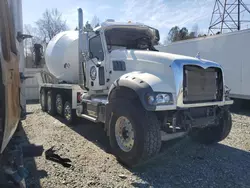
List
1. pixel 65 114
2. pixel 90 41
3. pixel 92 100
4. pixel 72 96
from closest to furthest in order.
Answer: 1. pixel 92 100
2. pixel 90 41
3. pixel 72 96
4. pixel 65 114

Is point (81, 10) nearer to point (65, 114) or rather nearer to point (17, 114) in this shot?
point (65, 114)

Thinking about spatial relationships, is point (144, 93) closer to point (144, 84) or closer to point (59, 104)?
point (144, 84)

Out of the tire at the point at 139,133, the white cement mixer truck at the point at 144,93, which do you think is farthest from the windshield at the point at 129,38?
the tire at the point at 139,133

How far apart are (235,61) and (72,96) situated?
6.52 m

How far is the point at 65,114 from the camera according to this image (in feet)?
26.3

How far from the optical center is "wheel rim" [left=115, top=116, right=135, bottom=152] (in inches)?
174

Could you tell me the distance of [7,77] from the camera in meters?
2.38

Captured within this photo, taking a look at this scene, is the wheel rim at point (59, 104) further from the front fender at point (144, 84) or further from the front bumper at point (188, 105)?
the front bumper at point (188, 105)

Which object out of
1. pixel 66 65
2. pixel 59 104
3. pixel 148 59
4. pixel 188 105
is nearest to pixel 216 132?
pixel 188 105

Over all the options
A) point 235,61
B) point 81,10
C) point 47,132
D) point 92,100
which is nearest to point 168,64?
point 92,100

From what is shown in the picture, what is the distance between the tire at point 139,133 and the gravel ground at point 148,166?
0.72 ft

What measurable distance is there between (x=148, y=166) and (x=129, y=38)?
10.9ft

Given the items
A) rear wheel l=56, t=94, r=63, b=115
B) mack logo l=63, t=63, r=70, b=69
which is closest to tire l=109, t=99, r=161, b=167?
mack logo l=63, t=63, r=70, b=69

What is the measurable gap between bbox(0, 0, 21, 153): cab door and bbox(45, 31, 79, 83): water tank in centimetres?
553
